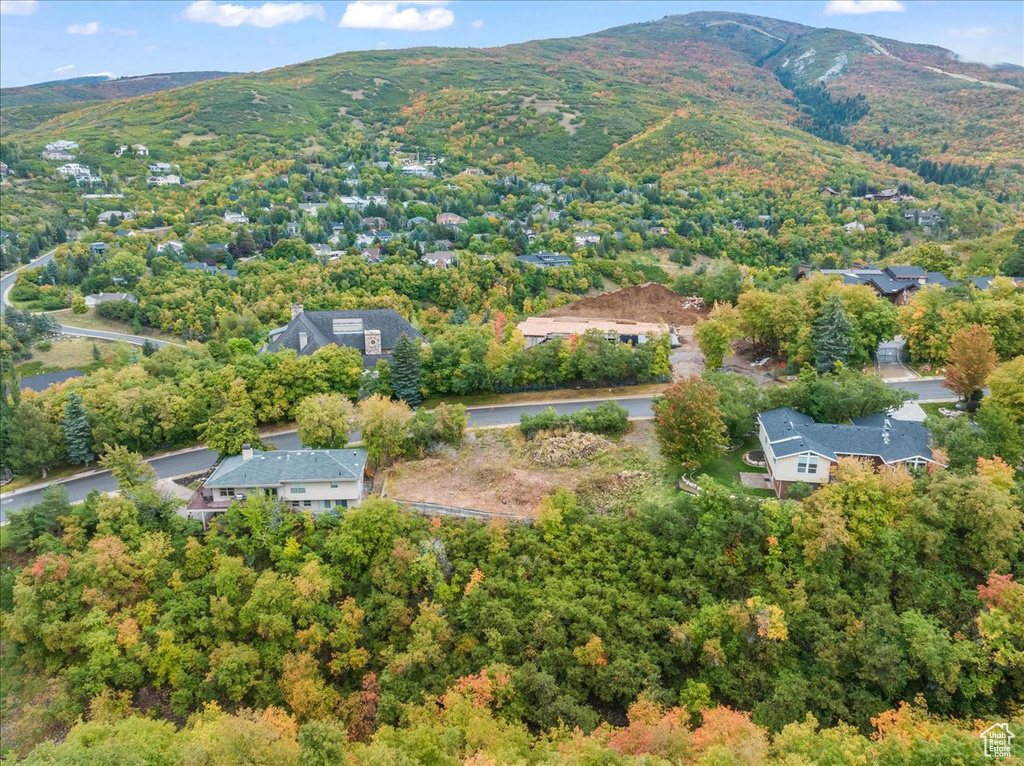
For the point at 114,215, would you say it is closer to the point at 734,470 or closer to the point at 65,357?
the point at 65,357

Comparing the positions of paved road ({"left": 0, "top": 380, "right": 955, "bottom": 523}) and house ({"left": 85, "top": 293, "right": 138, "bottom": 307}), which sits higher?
house ({"left": 85, "top": 293, "right": 138, "bottom": 307})

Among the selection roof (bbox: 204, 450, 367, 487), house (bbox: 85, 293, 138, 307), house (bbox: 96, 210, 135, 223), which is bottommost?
roof (bbox: 204, 450, 367, 487)

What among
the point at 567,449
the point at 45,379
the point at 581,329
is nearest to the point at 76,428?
the point at 45,379

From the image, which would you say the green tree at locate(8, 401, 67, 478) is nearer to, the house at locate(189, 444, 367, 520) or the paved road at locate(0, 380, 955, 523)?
the paved road at locate(0, 380, 955, 523)

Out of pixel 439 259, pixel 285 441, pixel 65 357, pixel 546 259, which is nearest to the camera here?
pixel 285 441

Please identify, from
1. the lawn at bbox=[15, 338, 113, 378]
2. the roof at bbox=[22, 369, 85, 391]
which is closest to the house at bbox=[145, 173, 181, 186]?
the lawn at bbox=[15, 338, 113, 378]

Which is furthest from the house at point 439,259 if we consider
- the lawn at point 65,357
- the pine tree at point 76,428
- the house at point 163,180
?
the house at point 163,180
